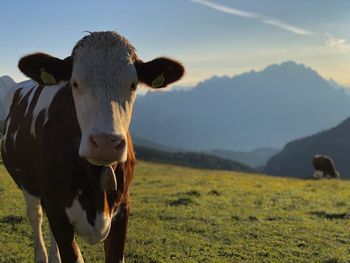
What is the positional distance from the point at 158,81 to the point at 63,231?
85.1 inches

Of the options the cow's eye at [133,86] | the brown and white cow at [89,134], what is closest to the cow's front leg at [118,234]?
the brown and white cow at [89,134]

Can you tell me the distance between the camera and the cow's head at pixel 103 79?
4293mm

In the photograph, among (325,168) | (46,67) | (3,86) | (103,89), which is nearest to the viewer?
(103,89)

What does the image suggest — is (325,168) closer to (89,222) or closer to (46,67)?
(89,222)

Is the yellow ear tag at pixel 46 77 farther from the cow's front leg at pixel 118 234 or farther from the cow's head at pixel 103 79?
the cow's front leg at pixel 118 234

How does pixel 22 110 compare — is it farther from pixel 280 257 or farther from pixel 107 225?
pixel 280 257

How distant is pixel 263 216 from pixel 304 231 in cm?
211

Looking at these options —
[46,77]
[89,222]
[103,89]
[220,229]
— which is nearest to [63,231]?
[89,222]

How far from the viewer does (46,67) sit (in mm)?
5398

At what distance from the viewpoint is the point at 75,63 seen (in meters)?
5.10

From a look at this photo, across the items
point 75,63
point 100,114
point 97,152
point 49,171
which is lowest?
point 49,171

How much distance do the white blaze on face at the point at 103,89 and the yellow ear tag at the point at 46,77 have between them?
0.41 meters

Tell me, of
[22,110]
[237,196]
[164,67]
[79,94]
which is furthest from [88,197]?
[237,196]

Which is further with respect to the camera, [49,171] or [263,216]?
[263,216]
